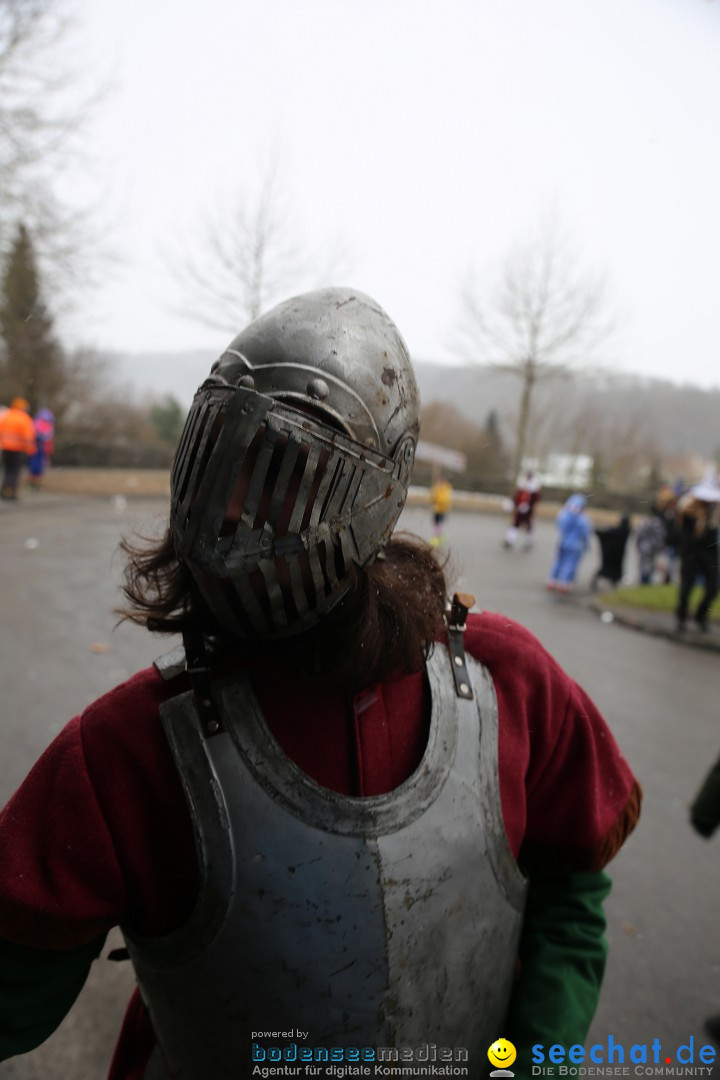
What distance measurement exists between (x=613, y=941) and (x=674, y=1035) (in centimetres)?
51

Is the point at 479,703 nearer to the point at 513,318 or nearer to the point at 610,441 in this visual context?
the point at 513,318

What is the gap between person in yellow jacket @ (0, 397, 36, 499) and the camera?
12.8m

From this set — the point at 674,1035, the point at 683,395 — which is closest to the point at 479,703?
the point at 674,1035

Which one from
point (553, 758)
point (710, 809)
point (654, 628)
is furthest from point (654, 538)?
point (553, 758)

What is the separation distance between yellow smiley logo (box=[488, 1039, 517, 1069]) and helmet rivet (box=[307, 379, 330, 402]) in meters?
1.26

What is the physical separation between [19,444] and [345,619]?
1397cm

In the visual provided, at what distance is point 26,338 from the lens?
1667cm

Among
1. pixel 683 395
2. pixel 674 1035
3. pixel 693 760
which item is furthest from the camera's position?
pixel 693 760

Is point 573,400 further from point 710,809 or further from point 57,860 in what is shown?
point 57,860

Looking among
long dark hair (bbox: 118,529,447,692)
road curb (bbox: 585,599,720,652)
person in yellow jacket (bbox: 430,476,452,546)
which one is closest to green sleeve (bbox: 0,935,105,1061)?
long dark hair (bbox: 118,529,447,692)

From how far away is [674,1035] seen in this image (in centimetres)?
264

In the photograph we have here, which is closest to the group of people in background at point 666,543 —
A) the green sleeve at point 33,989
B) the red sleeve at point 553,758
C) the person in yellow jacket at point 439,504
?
the person in yellow jacket at point 439,504

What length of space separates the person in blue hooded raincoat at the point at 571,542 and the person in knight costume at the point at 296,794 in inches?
398

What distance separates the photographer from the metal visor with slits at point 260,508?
3.76 ft
